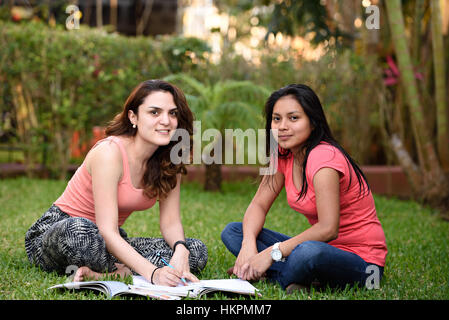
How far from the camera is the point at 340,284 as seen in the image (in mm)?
2777

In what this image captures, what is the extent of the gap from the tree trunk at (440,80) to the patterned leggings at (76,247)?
4377 millimetres

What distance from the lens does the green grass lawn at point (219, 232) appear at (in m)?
2.73

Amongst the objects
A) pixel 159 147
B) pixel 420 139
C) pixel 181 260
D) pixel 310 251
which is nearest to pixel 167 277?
pixel 181 260

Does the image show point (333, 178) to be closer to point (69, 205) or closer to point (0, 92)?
point (69, 205)

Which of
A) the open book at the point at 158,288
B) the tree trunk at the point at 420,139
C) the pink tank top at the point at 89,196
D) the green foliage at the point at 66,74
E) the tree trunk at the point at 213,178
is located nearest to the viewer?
the open book at the point at 158,288

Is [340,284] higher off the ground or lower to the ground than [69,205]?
lower

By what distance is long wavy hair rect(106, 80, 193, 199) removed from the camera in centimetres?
295

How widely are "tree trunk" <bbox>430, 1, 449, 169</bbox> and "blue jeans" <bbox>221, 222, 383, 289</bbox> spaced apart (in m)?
4.07

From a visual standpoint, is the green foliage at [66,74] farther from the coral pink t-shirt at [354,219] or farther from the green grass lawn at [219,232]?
the coral pink t-shirt at [354,219]

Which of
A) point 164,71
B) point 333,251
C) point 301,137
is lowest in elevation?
point 333,251

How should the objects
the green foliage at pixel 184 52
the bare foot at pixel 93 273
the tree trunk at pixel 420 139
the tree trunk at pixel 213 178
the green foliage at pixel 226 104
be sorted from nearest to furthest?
the bare foot at pixel 93 273, the tree trunk at pixel 420 139, the green foliage at pixel 226 104, the tree trunk at pixel 213 178, the green foliage at pixel 184 52

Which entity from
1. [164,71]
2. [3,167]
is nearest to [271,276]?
[164,71]

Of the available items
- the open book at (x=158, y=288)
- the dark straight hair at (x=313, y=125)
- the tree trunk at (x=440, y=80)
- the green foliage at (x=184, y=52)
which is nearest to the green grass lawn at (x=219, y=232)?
the open book at (x=158, y=288)
